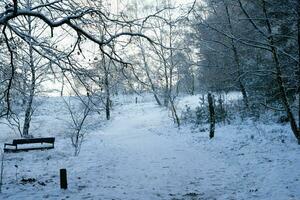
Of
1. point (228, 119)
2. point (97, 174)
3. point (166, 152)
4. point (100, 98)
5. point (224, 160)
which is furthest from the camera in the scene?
point (228, 119)

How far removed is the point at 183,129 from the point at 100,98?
16.1 m

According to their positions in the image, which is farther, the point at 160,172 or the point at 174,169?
the point at 174,169

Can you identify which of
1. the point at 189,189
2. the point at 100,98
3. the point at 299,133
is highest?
the point at 100,98

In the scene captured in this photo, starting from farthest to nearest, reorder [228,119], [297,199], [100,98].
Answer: [228,119] → [100,98] → [297,199]

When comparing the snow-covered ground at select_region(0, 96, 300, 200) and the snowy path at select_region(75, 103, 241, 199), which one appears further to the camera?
the snowy path at select_region(75, 103, 241, 199)

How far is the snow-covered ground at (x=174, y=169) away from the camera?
27.5ft

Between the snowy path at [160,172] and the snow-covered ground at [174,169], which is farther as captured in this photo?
the snowy path at [160,172]

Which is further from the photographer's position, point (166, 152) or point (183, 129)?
point (183, 129)

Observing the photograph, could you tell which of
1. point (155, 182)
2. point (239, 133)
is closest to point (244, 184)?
point (155, 182)

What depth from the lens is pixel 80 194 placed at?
8.66 meters

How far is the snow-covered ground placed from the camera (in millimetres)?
8383

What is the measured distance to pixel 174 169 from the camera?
11.3 m

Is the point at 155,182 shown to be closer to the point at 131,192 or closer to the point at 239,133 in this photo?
the point at 131,192

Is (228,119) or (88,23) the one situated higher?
(88,23)
